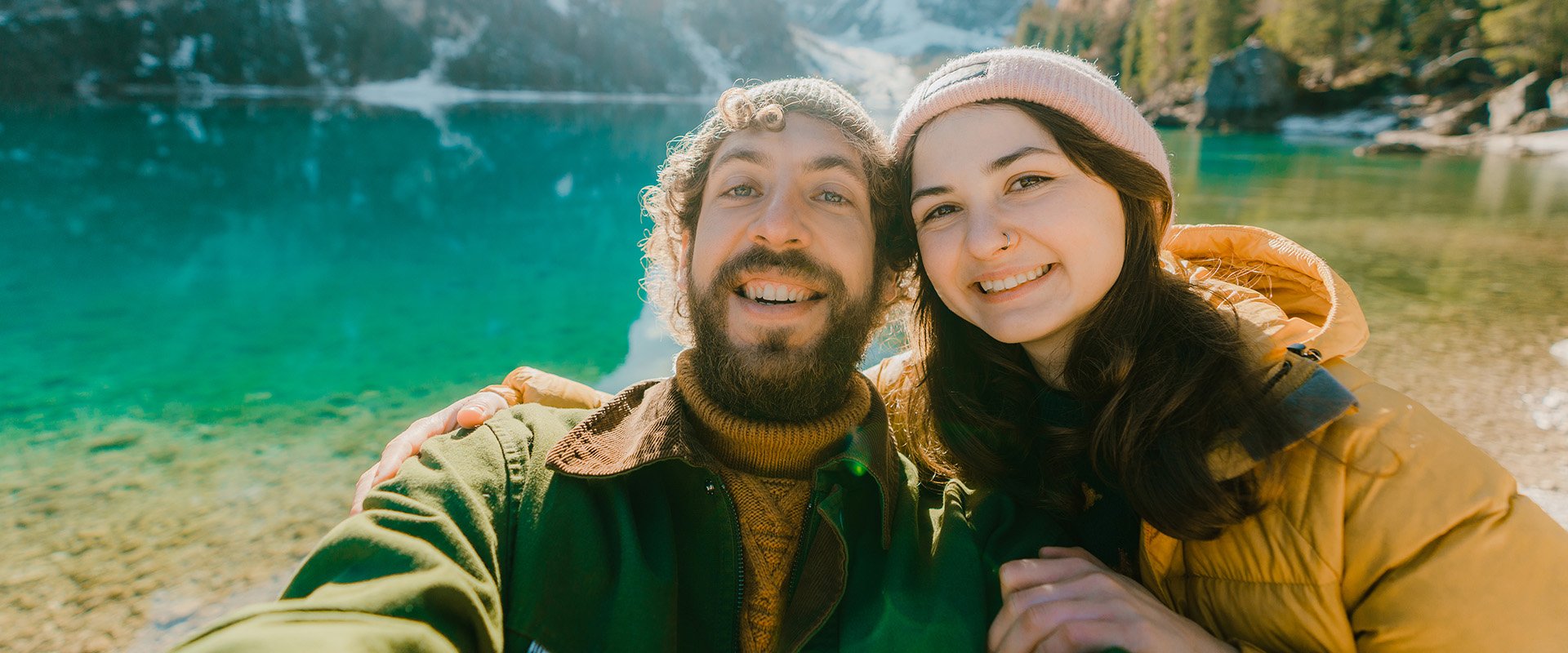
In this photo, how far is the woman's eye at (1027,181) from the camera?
7.58 ft

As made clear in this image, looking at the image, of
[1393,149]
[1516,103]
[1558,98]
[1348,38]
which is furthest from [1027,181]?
[1348,38]

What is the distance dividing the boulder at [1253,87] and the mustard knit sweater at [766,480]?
54.7 metres

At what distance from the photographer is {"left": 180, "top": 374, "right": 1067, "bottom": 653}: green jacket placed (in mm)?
1641

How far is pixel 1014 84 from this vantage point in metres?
2.28

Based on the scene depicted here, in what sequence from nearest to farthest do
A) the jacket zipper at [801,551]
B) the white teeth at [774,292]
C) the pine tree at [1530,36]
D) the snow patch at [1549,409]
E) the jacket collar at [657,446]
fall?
the jacket collar at [657,446] → the jacket zipper at [801,551] → the white teeth at [774,292] → the snow patch at [1549,409] → the pine tree at [1530,36]

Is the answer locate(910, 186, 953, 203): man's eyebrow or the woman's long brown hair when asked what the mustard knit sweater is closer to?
the woman's long brown hair

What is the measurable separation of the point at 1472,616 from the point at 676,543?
6.21 ft

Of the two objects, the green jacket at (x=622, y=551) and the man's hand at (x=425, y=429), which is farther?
the man's hand at (x=425, y=429)

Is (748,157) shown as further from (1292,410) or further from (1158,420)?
(1292,410)

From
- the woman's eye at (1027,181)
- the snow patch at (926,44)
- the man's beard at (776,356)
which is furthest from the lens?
the snow patch at (926,44)

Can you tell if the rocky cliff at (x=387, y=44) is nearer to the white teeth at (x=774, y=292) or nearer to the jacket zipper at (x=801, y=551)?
the white teeth at (x=774, y=292)

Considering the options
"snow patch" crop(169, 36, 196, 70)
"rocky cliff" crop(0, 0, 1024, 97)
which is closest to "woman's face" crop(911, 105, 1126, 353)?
"rocky cliff" crop(0, 0, 1024, 97)

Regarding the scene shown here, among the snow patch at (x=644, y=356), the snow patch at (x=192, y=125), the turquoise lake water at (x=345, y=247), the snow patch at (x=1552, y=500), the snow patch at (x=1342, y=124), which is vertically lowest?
the snow patch at (x=1342, y=124)

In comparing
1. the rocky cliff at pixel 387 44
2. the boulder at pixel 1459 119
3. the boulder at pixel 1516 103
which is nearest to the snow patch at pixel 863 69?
the rocky cliff at pixel 387 44
